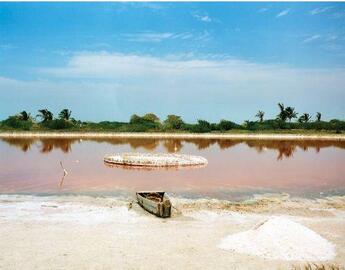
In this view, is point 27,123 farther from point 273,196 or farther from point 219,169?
point 273,196

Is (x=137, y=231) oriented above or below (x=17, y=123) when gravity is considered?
below

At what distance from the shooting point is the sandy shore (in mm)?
11781

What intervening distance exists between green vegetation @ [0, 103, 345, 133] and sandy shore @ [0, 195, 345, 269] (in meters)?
81.2

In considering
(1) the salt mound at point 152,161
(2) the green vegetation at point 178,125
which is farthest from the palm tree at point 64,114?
(1) the salt mound at point 152,161

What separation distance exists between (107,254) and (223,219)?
607 cm

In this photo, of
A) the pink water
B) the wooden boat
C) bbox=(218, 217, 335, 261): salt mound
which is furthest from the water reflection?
bbox=(218, 217, 335, 261): salt mound

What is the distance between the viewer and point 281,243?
1284 cm

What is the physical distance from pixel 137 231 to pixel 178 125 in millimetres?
91960

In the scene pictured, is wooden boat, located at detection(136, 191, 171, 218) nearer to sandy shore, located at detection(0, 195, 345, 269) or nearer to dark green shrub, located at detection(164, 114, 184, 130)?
sandy shore, located at detection(0, 195, 345, 269)

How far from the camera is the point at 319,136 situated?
8638 centimetres

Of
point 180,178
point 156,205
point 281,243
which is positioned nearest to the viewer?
point 281,243

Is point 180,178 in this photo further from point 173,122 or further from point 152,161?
point 173,122

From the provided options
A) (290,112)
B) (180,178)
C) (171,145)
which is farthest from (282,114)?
(180,178)

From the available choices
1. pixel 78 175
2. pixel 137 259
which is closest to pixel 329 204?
pixel 137 259
